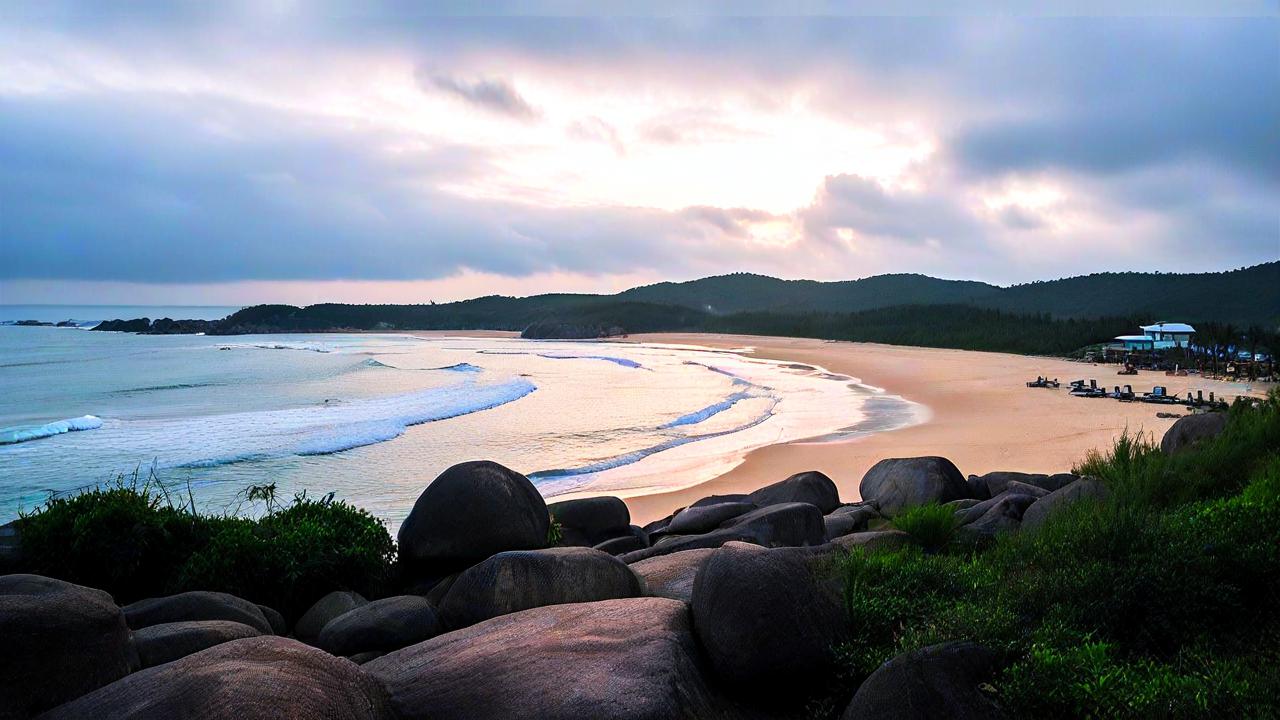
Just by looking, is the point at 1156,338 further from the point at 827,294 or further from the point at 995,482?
the point at 827,294

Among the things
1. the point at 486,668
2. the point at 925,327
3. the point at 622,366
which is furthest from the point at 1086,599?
the point at 925,327

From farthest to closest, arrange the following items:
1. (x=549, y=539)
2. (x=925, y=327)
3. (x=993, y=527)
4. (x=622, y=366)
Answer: (x=925, y=327), (x=622, y=366), (x=549, y=539), (x=993, y=527)

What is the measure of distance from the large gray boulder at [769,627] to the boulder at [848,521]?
4.19m

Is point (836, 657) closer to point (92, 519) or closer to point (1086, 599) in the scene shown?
point (1086, 599)

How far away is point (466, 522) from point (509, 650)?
10.4 ft

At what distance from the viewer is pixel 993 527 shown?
7.87 metres

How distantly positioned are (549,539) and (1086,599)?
18.1 feet

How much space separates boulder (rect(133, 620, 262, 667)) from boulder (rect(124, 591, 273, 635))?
41 cm

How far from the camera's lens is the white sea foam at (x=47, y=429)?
78.0 ft

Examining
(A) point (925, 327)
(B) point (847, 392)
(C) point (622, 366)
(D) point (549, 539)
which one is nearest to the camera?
(D) point (549, 539)

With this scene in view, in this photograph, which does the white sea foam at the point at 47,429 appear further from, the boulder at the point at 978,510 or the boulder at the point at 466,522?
the boulder at the point at 978,510

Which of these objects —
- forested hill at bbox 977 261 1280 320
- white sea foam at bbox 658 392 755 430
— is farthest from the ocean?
forested hill at bbox 977 261 1280 320

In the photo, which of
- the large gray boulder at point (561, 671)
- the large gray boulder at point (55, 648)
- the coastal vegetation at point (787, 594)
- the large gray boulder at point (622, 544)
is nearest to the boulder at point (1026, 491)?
the coastal vegetation at point (787, 594)

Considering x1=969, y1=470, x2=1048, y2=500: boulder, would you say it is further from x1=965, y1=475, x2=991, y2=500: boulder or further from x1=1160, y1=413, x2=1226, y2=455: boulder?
x1=1160, y1=413, x2=1226, y2=455: boulder
